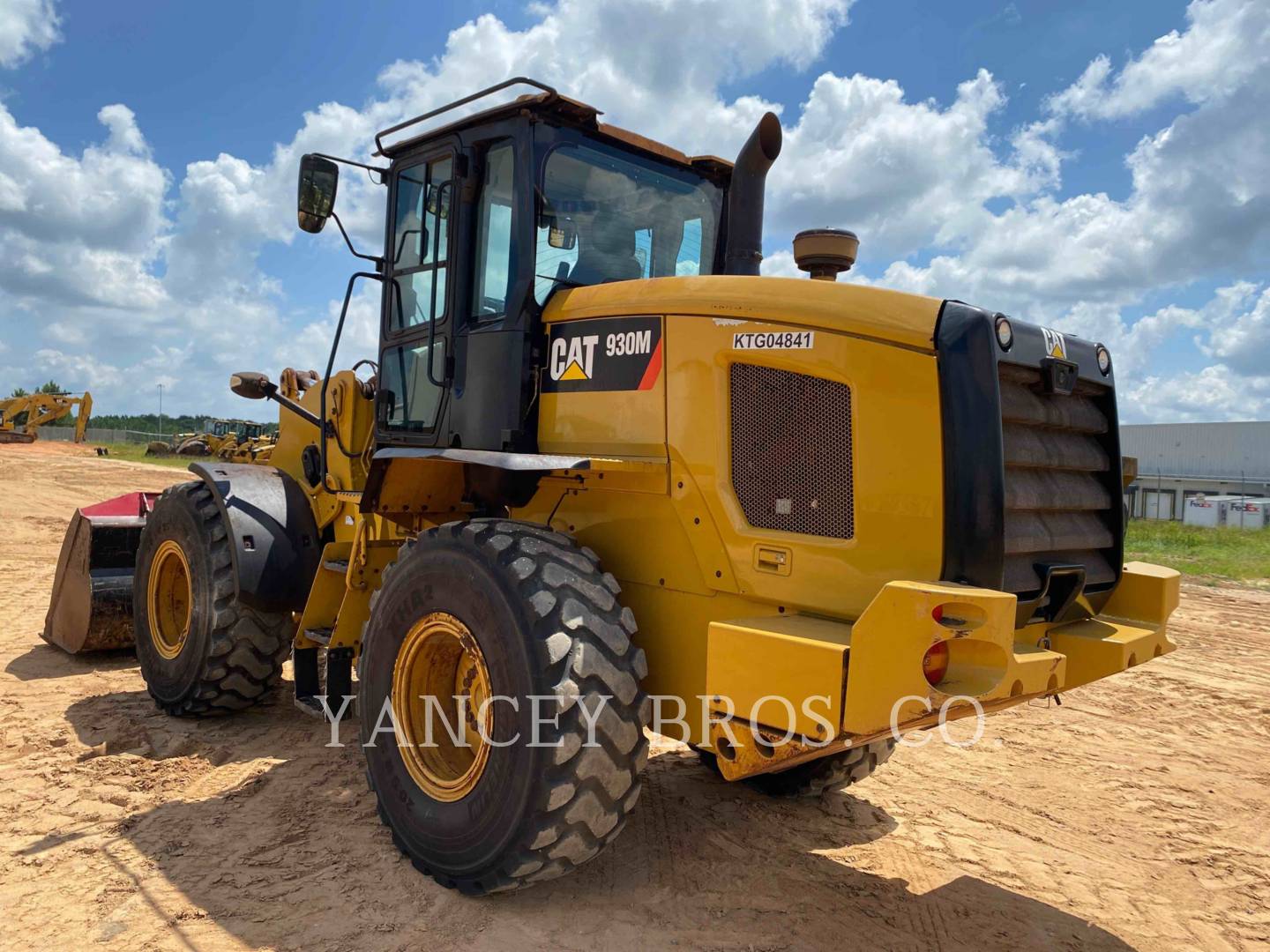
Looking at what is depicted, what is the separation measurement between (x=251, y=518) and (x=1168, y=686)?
6.60 metres

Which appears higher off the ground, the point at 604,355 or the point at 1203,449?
the point at 1203,449

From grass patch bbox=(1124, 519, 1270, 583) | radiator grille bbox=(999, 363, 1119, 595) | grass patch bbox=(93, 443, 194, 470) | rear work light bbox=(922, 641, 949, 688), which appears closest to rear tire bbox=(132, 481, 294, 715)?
rear work light bbox=(922, 641, 949, 688)

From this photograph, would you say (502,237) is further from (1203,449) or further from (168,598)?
(1203,449)

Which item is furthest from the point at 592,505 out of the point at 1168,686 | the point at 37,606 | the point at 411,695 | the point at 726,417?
the point at 37,606

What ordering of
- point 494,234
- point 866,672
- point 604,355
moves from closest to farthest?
point 866,672
point 604,355
point 494,234

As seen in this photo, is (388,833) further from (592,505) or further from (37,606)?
(37,606)

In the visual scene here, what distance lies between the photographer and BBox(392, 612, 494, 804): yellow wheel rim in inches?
149

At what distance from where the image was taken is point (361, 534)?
192 inches

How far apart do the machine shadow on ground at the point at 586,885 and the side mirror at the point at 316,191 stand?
8.97 feet

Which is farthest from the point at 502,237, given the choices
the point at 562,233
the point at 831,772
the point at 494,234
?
the point at 831,772

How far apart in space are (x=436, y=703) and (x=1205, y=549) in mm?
17630

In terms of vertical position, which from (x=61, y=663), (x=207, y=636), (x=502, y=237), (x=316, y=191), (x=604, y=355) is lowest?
(x=61, y=663)

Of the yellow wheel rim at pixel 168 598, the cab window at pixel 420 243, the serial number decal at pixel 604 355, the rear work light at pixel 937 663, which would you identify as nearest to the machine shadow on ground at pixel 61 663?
the yellow wheel rim at pixel 168 598

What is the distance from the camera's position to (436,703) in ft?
13.0
